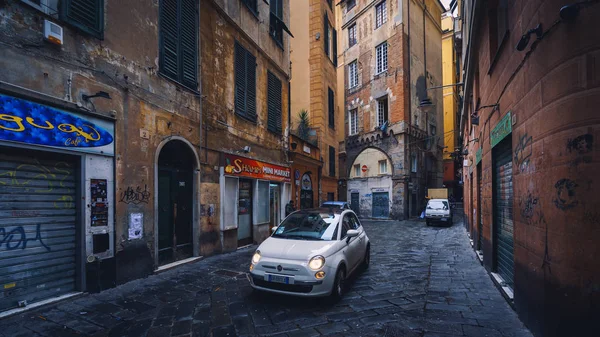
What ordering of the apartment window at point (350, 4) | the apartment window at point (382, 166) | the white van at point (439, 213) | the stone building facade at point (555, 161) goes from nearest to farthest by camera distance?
1. the stone building facade at point (555, 161)
2. the white van at point (439, 213)
3. the apartment window at point (382, 166)
4. the apartment window at point (350, 4)

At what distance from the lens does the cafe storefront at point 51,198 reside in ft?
15.5

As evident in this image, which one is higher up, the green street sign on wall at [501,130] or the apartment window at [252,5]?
the apartment window at [252,5]

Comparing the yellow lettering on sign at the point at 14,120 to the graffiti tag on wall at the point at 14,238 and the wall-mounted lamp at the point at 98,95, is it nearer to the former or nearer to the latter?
the wall-mounted lamp at the point at 98,95

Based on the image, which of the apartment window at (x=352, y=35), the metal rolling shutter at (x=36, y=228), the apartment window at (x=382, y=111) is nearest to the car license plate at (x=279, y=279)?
the metal rolling shutter at (x=36, y=228)

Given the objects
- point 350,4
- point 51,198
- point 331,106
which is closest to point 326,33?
point 331,106

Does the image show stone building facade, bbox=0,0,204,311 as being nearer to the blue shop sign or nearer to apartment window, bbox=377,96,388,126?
the blue shop sign

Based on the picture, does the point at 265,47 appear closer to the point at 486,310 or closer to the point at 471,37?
the point at 471,37

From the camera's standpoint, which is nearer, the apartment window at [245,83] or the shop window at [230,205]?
the shop window at [230,205]

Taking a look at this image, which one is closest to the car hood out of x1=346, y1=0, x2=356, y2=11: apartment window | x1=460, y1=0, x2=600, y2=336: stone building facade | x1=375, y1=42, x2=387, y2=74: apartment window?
x1=460, y1=0, x2=600, y2=336: stone building facade

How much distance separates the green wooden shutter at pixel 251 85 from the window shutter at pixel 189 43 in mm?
2816

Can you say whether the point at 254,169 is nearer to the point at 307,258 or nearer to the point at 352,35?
the point at 307,258

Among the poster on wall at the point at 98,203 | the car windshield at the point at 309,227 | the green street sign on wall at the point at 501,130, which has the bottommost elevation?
the car windshield at the point at 309,227

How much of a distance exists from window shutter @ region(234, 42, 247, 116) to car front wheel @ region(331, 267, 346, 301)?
7.08 meters

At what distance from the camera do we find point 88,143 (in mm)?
5762
